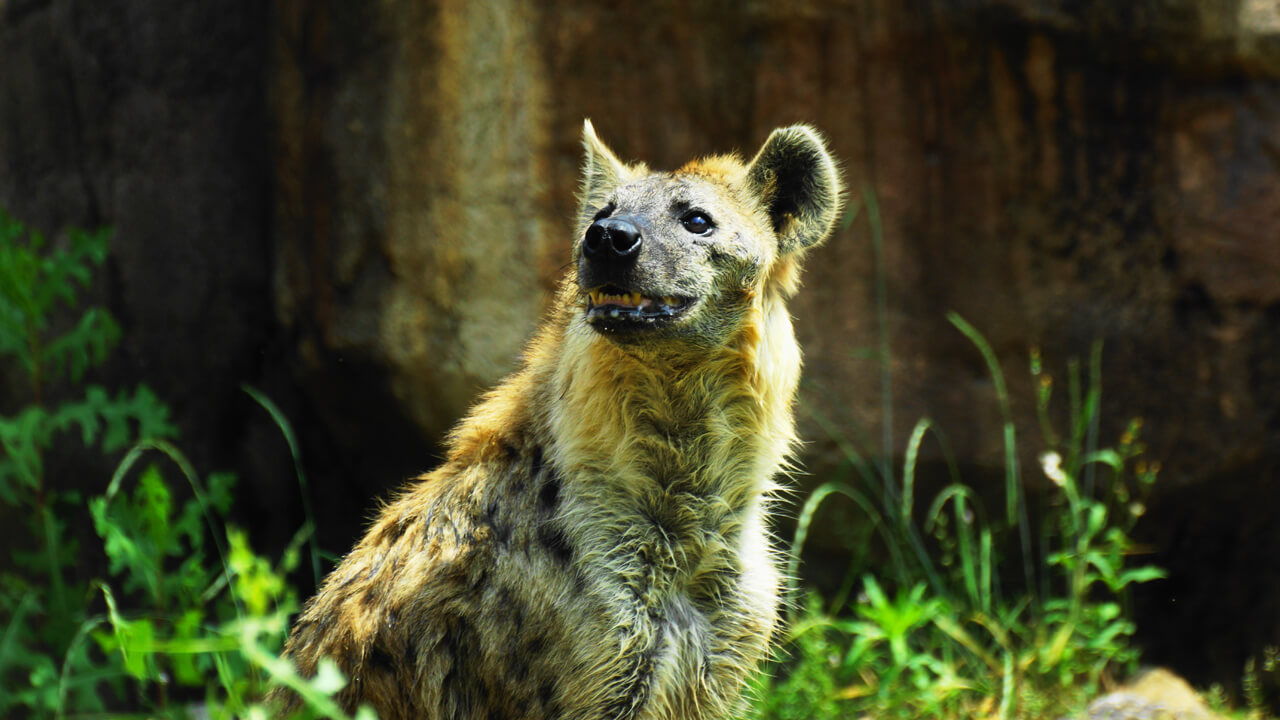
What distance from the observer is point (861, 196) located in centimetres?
477

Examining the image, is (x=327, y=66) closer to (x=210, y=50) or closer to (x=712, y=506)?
(x=210, y=50)

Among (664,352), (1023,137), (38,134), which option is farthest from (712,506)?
(38,134)

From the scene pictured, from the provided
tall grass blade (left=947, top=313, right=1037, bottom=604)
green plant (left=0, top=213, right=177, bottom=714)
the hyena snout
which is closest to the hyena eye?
the hyena snout

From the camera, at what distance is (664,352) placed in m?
2.92

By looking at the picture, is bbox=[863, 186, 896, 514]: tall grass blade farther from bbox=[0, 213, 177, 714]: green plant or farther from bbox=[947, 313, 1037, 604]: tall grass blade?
bbox=[0, 213, 177, 714]: green plant

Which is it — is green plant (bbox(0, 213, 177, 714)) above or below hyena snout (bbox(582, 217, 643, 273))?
below

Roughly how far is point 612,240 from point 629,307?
0.54 ft

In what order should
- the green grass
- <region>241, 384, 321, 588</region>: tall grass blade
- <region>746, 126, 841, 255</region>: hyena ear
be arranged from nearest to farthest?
<region>746, 126, 841, 255</region>: hyena ear
the green grass
<region>241, 384, 321, 588</region>: tall grass blade

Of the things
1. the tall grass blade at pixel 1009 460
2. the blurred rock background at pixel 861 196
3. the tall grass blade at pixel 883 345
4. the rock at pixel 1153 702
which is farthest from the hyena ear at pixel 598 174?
the rock at pixel 1153 702

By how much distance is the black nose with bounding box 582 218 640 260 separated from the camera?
277cm

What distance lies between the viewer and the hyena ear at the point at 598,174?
11.1ft

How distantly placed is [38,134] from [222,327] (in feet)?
3.94

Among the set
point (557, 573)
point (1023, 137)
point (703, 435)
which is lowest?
point (557, 573)

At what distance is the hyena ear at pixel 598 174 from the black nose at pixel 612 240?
56 centimetres
